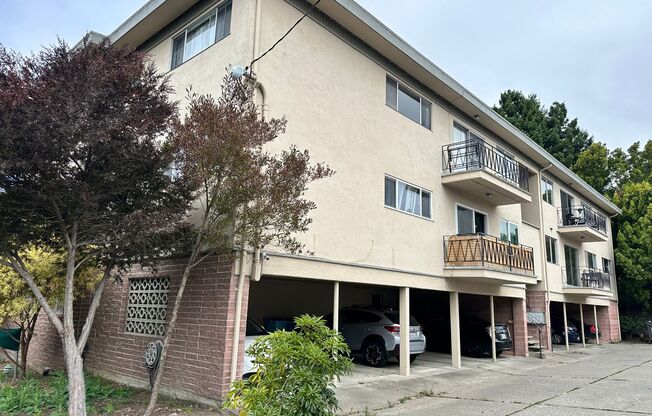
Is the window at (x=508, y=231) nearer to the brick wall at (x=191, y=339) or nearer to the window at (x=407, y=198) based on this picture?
the window at (x=407, y=198)

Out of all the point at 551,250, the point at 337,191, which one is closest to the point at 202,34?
the point at 337,191

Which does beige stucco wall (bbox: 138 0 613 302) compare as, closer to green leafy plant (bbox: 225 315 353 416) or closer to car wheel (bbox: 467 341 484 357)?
green leafy plant (bbox: 225 315 353 416)

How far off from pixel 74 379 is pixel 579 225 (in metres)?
22.2

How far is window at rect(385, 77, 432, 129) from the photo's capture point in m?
12.8

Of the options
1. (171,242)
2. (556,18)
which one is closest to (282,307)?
(171,242)

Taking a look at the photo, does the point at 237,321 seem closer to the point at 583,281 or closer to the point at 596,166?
the point at 583,281

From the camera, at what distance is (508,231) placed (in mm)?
17672

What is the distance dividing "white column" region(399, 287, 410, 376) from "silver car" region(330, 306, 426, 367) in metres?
0.27

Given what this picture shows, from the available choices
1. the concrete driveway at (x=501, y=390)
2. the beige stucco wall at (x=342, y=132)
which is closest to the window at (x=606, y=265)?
the concrete driveway at (x=501, y=390)

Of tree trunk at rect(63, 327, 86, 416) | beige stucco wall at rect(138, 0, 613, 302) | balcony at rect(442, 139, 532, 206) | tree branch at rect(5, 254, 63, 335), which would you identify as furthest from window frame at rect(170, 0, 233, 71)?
balcony at rect(442, 139, 532, 206)

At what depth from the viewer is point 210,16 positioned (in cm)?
1050

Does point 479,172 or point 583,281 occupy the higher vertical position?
point 479,172

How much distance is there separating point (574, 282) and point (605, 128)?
24882 millimetres

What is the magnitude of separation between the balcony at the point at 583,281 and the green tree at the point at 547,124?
16.1m
